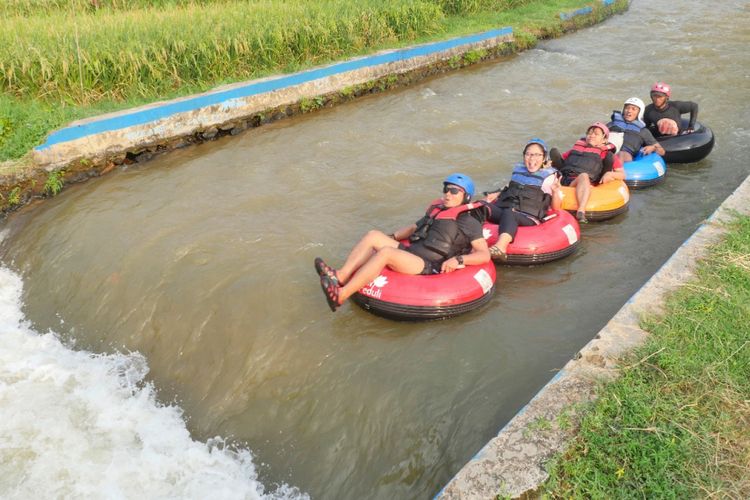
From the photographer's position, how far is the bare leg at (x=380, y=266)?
499 cm

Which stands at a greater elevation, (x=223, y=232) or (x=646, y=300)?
(x=646, y=300)

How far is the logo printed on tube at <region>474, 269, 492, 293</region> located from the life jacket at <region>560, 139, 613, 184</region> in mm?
2658

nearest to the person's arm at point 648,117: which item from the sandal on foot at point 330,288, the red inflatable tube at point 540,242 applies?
the red inflatable tube at point 540,242

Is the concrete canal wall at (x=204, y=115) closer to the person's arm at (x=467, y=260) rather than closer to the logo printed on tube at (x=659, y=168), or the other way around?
the person's arm at (x=467, y=260)

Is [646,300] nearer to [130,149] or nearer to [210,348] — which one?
[210,348]

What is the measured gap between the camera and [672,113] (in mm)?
8508

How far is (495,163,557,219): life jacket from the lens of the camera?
6.27m

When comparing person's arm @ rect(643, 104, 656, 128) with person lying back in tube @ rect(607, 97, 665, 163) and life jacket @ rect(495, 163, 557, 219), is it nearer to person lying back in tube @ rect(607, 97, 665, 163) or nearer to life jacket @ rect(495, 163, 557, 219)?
person lying back in tube @ rect(607, 97, 665, 163)

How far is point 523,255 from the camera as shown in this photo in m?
5.89

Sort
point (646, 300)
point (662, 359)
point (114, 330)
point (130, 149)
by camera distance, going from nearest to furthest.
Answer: point (662, 359)
point (646, 300)
point (114, 330)
point (130, 149)

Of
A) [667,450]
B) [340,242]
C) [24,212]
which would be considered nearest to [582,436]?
[667,450]

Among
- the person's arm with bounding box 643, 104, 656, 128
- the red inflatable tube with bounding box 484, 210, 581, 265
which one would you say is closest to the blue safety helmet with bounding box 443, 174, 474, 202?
the red inflatable tube with bounding box 484, 210, 581, 265

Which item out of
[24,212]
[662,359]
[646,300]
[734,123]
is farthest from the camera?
[734,123]

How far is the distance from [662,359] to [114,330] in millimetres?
4370
